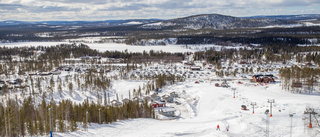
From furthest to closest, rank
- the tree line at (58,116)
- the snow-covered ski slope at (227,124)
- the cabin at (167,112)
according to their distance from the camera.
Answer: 1. the cabin at (167,112)
2. the snow-covered ski slope at (227,124)
3. the tree line at (58,116)

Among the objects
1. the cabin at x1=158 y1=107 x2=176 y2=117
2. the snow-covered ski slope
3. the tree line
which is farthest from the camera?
the cabin at x1=158 y1=107 x2=176 y2=117

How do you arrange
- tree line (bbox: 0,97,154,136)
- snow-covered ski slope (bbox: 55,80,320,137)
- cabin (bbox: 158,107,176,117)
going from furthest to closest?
cabin (bbox: 158,107,176,117), snow-covered ski slope (bbox: 55,80,320,137), tree line (bbox: 0,97,154,136)

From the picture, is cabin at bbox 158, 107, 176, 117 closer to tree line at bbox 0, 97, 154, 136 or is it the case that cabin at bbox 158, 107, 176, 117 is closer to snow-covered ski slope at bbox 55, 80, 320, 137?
tree line at bbox 0, 97, 154, 136

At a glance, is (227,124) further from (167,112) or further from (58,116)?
(58,116)

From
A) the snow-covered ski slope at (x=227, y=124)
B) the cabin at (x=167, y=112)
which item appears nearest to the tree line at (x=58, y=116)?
the snow-covered ski slope at (x=227, y=124)

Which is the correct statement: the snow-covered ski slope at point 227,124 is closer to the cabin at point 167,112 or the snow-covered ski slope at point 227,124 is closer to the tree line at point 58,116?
the tree line at point 58,116

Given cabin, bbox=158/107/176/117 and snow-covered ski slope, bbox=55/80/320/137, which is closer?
snow-covered ski slope, bbox=55/80/320/137

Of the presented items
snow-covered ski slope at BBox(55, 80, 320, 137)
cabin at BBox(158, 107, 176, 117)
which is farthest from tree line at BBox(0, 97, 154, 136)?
cabin at BBox(158, 107, 176, 117)

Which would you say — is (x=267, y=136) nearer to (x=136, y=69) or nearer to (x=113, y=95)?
(x=113, y=95)

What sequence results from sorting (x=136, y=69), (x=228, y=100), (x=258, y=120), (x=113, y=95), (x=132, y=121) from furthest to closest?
(x=136, y=69)
(x=113, y=95)
(x=228, y=100)
(x=132, y=121)
(x=258, y=120)

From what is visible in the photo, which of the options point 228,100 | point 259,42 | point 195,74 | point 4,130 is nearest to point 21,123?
point 4,130

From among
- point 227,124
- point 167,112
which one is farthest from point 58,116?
point 227,124
